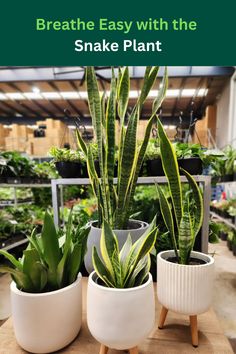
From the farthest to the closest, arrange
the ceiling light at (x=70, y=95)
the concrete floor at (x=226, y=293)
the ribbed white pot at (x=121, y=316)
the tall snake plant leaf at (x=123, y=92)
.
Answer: the ceiling light at (x=70, y=95)
the concrete floor at (x=226, y=293)
the tall snake plant leaf at (x=123, y=92)
the ribbed white pot at (x=121, y=316)

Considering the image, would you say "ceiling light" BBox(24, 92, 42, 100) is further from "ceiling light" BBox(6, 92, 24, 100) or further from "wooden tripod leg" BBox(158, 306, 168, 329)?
"wooden tripod leg" BBox(158, 306, 168, 329)

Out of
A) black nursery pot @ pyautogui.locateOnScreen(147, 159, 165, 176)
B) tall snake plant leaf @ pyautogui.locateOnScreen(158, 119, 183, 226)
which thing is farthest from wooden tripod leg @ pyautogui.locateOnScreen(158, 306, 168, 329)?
black nursery pot @ pyautogui.locateOnScreen(147, 159, 165, 176)

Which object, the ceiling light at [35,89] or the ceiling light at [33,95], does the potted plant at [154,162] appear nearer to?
the ceiling light at [35,89]

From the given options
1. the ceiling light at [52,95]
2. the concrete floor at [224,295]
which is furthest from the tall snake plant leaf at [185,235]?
the ceiling light at [52,95]

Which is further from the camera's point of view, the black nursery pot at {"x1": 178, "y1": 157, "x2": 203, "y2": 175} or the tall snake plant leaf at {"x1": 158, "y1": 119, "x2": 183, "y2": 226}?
the black nursery pot at {"x1": 178, "y1": 157, "x2": 203, "y2": 175}

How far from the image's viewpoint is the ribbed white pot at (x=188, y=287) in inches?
21.9

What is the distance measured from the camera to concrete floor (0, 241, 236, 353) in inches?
53.4

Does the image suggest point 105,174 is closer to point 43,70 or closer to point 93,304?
point 93,304

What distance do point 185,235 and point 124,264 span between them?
0.63 feet

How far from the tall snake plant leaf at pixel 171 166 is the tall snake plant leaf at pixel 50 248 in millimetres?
376

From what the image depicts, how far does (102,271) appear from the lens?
0.52 meters
